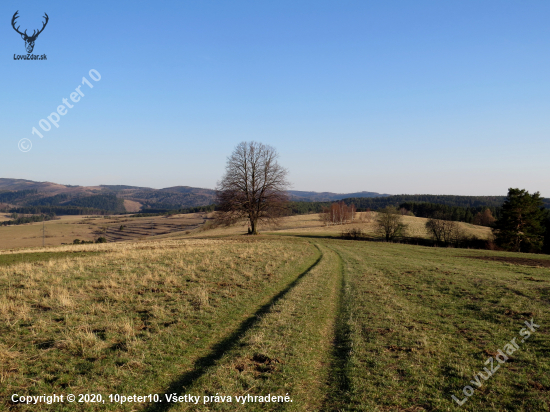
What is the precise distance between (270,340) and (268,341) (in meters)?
0.12

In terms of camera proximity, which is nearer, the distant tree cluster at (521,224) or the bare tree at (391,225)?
the distant tree cluster at (521,224)

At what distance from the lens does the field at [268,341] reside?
579cm

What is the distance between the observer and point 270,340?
322 inches

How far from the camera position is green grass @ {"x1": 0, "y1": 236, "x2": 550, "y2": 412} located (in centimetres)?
586

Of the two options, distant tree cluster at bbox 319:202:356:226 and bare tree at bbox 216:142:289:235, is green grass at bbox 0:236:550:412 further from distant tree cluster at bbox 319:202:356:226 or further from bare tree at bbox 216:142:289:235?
distant tree cluster at bbox 319:202:356:226

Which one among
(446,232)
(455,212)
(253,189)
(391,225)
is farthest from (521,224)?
(455,212)

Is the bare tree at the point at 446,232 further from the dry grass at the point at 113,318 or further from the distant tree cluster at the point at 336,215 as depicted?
the dry grass at the point at 113,318

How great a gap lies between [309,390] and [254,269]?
42.8 feet

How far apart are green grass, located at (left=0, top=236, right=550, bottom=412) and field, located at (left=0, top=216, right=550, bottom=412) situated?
41mm

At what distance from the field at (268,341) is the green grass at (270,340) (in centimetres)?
4

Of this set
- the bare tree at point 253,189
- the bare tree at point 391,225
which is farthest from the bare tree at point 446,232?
the bare tree at point 253,189

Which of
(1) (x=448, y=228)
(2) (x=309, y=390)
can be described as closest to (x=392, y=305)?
(2) (x=309, y=390)

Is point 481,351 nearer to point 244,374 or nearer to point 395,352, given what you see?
point 395,352

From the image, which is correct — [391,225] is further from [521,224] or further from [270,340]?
[270,340]
